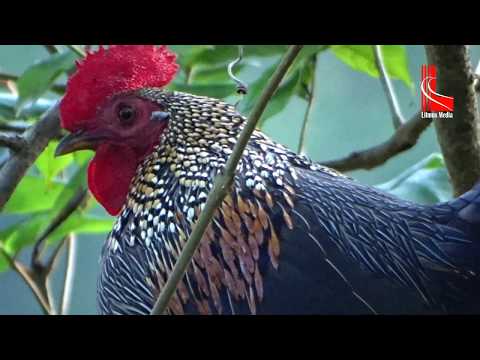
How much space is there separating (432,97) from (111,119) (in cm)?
44

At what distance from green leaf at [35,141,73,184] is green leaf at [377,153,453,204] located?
1.81ft

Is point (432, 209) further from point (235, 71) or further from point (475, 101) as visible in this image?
point (235, 71)

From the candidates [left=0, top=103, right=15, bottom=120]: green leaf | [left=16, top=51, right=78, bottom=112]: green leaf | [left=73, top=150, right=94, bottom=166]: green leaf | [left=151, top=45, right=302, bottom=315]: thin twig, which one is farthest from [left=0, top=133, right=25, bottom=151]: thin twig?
[left=151, top=45, right=302, bottom=315]: thin twig

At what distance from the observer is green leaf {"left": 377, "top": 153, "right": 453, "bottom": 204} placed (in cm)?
176

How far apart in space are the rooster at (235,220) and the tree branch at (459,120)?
0.17 metres

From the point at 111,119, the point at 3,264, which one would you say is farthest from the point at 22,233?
the point at 111,119

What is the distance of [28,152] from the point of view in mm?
1713

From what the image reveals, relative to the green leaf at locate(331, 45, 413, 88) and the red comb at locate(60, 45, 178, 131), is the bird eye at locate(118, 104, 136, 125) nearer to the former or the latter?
the red comb at locate(60, 45, 178, 131)

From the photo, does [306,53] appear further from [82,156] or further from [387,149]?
[82,156]

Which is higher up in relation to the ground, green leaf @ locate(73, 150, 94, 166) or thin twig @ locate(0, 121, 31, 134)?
thin twig @ locate(0, 121, 31, 134)

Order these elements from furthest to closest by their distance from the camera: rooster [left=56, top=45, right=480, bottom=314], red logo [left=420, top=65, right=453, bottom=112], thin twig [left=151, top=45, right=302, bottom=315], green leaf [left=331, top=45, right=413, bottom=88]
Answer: green leaf [left=331, top=45, right=413, bottom=88] → red logo [left=420, top=65, right=453, bottom=112] → rooster [left=56, top=45, right=480, bottom=314] → thin twig [left=151, top=45, right=302, bottom=315]

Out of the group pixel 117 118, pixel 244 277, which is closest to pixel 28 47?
pixel 117 118

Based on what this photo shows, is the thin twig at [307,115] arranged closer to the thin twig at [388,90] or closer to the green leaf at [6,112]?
the thin twig at [388,90]
